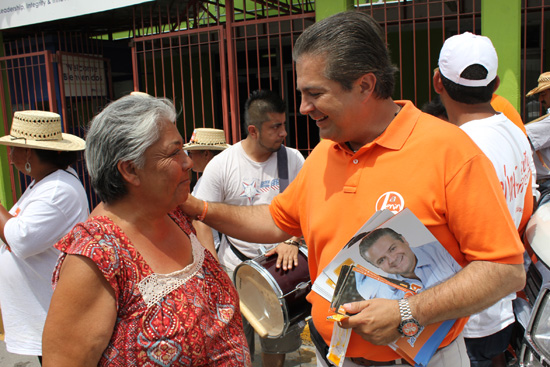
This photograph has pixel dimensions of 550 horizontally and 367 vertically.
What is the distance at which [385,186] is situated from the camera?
163 centimetres

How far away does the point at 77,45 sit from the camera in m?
7.61

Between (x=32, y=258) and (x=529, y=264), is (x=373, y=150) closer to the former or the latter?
(x=529, y=264)

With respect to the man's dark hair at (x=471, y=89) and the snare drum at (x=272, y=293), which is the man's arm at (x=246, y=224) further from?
the man's dark hair at (x=471, y=89)

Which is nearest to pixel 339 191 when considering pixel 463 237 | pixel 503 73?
pixel 463 237

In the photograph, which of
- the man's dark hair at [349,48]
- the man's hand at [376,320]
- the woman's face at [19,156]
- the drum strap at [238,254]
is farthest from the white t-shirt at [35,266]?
the man's hand at [376,320]

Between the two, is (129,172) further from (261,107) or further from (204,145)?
(204,145)

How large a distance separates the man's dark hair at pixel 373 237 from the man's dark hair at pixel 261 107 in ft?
7.28

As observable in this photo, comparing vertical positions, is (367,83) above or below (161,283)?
above

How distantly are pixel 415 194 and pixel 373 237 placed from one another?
19 centimetres

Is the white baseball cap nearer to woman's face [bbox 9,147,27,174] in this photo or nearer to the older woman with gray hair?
the older woman with gray hair

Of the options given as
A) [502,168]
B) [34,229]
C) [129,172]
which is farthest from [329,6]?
[129,172]

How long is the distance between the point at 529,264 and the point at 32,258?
270cm

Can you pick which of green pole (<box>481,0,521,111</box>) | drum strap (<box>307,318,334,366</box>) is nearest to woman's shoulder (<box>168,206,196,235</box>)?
drum strap (<box>307,318,334,366</box>)

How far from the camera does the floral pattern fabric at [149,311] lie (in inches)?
60.3
